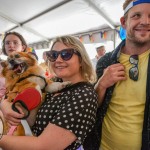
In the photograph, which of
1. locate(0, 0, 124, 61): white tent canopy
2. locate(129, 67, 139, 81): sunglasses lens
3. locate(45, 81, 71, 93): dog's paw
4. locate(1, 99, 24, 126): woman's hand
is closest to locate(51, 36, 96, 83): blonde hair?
locate(45, 81, 71, 93): dog's paw

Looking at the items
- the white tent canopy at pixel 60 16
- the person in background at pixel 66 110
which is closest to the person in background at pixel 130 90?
the person in background at pixel 66 110

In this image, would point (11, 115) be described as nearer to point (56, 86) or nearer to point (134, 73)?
point (56, 86)

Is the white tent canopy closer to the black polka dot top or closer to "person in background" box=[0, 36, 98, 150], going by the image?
"person in background" box=[0, 36, 98, 150]

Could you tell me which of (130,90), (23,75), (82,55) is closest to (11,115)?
(23,75)

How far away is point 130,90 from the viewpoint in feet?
4.02

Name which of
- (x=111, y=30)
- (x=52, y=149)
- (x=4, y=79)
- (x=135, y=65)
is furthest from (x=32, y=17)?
(x=52, y=149)

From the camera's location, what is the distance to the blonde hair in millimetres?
1296

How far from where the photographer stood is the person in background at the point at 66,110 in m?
0.97

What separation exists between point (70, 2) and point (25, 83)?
6.46 feet

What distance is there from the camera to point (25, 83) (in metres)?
1.40

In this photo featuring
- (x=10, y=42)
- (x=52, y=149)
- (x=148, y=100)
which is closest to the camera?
(x=52, y=149)

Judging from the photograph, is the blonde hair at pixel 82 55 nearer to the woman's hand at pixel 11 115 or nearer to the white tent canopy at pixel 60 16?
the woman's hand at pixel 11 115

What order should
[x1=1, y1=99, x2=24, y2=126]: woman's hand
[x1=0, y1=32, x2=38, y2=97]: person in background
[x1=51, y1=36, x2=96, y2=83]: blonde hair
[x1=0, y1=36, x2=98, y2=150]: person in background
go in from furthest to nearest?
[x1=0, y1=32, x2=38, y2=97]: person in background
[x1=51, y1=36, x2=96, y2=83]: blonde hair
[x1=1, y1=99, x2=24, y2=126]: woman's hand
[x1=0, y1=36, x2=98, y2=150]: person in background

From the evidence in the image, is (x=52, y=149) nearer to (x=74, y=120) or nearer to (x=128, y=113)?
(x=74, y=120)
